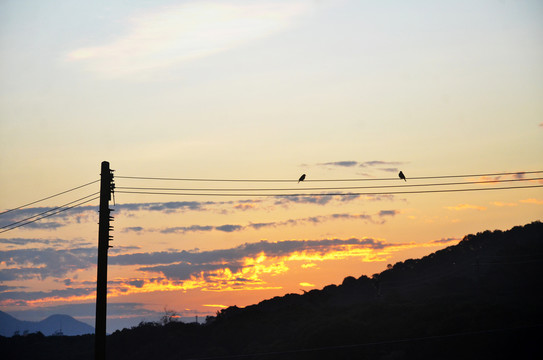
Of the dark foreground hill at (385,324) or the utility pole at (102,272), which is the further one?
the dark foreground hill at (385,324)

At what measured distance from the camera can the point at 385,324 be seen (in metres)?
76.6

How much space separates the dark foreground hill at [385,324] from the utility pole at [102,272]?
27019 millimetres

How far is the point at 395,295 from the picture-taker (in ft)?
314

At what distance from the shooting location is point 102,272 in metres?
25.8

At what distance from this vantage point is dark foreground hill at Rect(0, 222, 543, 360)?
6309 cm

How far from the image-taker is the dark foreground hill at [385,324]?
63.1 metres

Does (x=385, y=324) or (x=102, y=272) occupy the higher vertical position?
(x=385, y=324)

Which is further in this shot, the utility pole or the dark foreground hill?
the dark foreground hill

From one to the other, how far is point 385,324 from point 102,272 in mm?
57042

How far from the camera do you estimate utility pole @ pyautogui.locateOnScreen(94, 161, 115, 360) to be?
25.6m

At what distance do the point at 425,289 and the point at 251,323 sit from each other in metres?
32.6

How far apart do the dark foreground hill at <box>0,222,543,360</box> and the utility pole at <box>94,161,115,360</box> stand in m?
27.0

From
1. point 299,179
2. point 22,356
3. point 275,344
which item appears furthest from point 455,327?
point 22,356

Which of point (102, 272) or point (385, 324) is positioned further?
point (385, 324)
